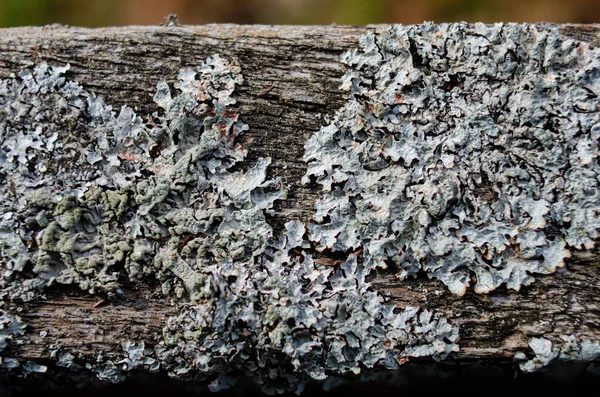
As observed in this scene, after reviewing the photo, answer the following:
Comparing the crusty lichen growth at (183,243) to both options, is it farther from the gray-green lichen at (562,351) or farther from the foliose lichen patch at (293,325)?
the gray-green lichen at (562,351)

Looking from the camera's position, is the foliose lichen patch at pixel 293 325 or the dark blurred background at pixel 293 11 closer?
the foliose lichen patch at pixel 293 325

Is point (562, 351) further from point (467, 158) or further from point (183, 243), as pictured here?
point (183, 243)

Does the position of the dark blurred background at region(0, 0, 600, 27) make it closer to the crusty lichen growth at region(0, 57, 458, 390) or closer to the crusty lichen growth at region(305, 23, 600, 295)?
the crusty lichen growth at region(305, 23, 600, 295)

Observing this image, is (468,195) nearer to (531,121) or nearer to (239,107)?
(531,121)

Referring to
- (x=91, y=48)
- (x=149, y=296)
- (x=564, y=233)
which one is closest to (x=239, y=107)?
(x=91, y=48)

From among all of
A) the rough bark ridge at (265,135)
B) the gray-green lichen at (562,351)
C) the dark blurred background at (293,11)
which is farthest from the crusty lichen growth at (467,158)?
the dark blurred background at (293,11)

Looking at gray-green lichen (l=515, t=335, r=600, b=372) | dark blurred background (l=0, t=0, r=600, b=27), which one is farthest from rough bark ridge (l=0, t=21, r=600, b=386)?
dark blurred background (l=0, t=0, r=600, b=27)

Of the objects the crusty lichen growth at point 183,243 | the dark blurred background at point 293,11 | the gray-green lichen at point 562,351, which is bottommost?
the gray-green lichen at point 562,351
